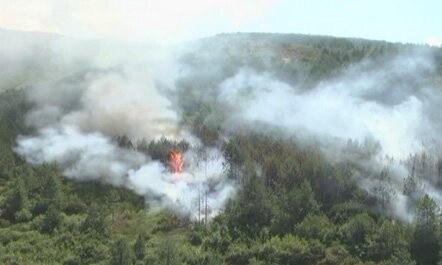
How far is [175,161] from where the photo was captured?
194250mm

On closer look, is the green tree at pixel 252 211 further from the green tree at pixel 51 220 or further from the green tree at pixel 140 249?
the green tree at pixel 51 220

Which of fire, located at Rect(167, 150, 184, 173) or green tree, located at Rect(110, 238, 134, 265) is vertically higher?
fire, located at Rect(167, 150, 184, 173)

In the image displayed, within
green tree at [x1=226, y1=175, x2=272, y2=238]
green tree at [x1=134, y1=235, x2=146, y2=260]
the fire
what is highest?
the fire

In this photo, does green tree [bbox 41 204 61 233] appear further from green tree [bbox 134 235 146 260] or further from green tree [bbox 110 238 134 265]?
green tree [bbox 110 238 134 265]

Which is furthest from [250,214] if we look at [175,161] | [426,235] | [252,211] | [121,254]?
[175,161]

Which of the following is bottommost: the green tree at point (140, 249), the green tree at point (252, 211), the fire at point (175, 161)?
the green tree at point (140, 249)

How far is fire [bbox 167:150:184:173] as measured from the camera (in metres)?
190

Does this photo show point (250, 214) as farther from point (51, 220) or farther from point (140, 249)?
point (51, 220)

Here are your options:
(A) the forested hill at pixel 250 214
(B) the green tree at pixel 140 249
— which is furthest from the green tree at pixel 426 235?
(B) the green tree at pixel 140 249

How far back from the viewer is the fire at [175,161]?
190450mm

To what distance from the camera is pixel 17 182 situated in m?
Answer: 178

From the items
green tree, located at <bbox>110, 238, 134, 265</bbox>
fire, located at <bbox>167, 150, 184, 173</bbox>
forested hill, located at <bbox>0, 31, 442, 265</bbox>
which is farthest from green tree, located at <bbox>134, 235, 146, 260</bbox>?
fire, located at <bbox>167, 150, 184, 173</bbox>

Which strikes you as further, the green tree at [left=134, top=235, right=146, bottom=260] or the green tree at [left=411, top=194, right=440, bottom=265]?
the green tree at [left=134, top=235, right=146, bottom=260]

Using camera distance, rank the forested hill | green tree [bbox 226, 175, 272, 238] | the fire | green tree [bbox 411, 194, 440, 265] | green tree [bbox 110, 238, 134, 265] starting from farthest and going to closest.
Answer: the fire, green tree [bbox 226, 175, 272, 238], the forested hill, green tree [bbox 411, 194, 440, 265], green tree [bbox 110, 238, 134, 265]
